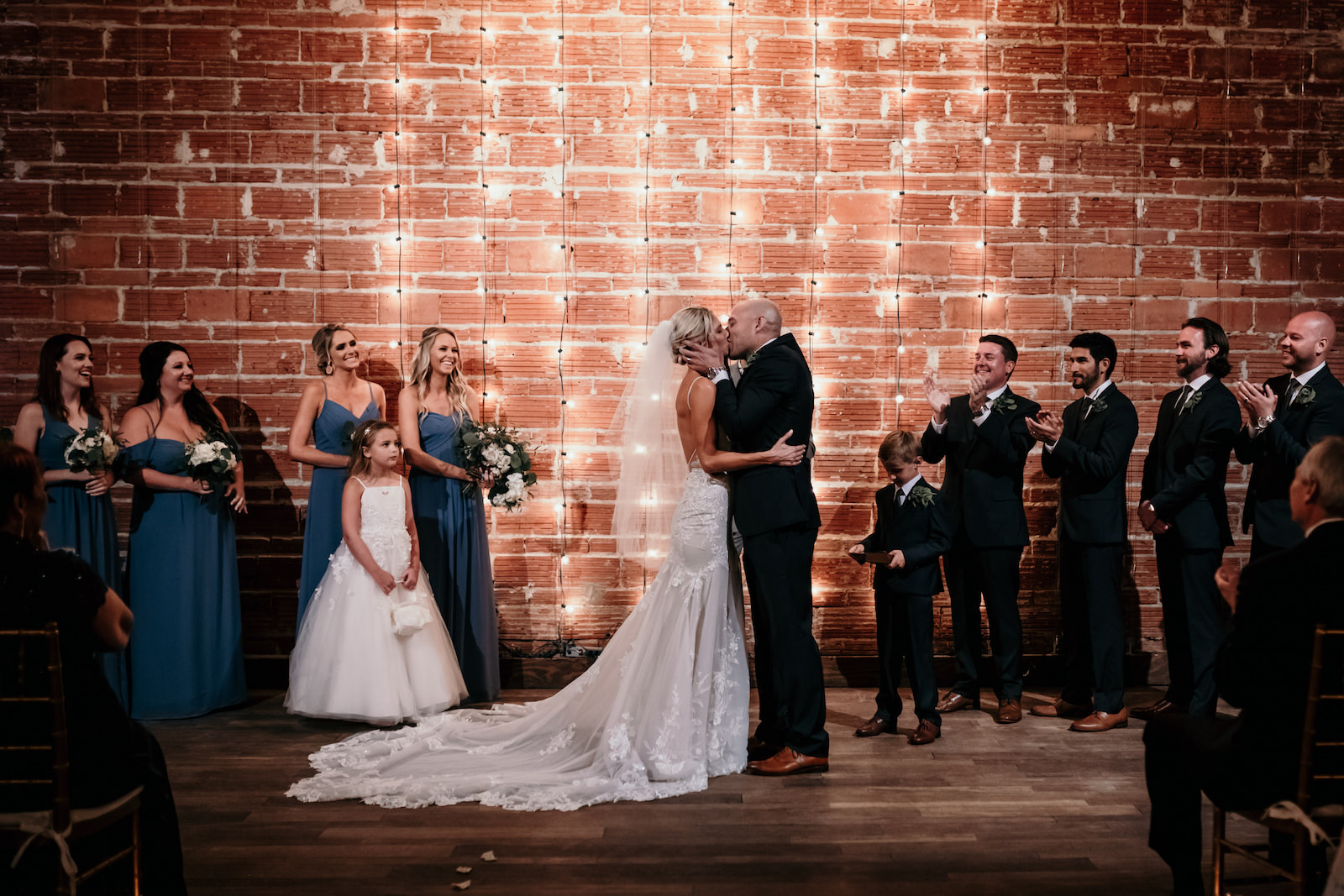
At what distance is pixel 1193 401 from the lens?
4535mm

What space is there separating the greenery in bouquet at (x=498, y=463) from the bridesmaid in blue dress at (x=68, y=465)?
1.75 metres

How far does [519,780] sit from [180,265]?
371cm

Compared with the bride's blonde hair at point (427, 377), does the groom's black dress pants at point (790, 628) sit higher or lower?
lower

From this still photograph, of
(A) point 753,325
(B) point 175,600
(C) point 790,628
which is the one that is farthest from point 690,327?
(B) point 175,600

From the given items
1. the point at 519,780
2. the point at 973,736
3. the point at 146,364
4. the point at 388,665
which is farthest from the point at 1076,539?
the point at 146,364

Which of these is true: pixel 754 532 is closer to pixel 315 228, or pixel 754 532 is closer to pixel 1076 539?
pixel 1076 539

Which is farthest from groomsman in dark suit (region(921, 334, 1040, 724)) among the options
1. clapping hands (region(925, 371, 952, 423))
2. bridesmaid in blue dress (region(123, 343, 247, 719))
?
bridesmaid in blue dress (region(123, 343, 247, 719))

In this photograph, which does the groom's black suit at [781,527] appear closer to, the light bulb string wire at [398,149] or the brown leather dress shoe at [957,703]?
the brown leather dress shoe at [957,703]

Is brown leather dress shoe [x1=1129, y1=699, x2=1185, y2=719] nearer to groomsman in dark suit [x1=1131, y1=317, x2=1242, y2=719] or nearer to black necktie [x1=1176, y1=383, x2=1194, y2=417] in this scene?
groomsman in dark suit [x1=1131, y1=317, x2=1242, y2=719]

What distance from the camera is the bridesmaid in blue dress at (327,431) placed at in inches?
193

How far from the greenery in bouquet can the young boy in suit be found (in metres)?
1.73

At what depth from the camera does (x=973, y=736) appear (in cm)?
437

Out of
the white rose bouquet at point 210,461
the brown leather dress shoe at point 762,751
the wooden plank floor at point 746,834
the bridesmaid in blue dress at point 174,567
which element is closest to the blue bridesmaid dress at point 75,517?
the bridesmaid in blue dress at point 174,567

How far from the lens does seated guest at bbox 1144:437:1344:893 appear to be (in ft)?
7.60
